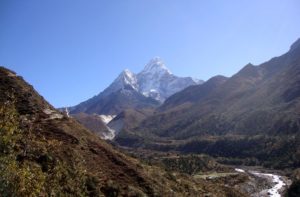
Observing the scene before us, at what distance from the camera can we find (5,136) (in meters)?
51.3

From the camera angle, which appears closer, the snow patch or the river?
the snow patch

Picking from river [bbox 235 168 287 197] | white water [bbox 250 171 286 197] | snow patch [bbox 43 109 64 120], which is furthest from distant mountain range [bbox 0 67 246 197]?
river [bbox 235 168 287 197]

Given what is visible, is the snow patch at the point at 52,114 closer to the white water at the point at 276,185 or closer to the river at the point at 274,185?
the river at the point at 274,185

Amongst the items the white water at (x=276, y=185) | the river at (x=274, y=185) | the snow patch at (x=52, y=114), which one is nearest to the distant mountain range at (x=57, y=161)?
the snow patch at (x=52, y=114)

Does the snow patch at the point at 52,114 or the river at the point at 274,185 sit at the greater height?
the snow patch at the point at 52,114

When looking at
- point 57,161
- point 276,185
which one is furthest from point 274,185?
point 57,161

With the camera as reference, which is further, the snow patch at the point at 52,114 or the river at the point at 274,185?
the river at the point at 274,185

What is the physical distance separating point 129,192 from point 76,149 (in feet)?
41.9

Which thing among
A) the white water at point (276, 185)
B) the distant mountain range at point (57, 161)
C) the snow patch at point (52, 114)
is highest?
the snow patch at point (52, 114)

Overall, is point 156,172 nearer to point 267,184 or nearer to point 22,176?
point 22,176

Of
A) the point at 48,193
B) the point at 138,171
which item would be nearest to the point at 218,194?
the point at 138,171

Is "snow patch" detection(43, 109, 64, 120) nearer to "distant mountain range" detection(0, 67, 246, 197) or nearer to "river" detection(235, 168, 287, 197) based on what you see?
"distant mountain range" detection(0, 67, 246, 197)

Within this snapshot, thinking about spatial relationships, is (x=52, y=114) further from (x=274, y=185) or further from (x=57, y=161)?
(x=274, y=185)

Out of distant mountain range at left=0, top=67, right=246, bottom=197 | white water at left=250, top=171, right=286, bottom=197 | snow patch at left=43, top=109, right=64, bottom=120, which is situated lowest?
white water at left=250, top=171, right=286, bottom=197
